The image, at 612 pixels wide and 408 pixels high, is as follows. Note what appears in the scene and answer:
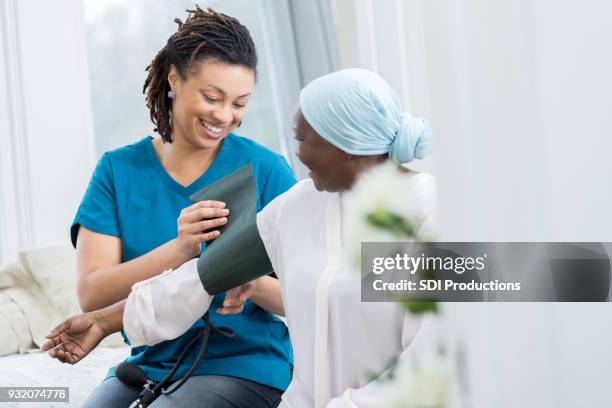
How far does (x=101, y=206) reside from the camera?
1.67 meters

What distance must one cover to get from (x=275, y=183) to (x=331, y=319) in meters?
0.57

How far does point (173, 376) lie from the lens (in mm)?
1513

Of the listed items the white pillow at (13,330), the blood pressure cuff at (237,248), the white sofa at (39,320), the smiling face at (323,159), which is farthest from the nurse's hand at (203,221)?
the white pillow at (13,330)

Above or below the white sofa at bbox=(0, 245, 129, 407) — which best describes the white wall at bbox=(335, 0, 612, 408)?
above

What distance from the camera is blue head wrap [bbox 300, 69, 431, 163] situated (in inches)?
42.7

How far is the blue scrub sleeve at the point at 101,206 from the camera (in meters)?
1.65

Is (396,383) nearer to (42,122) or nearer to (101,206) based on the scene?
(101,206)

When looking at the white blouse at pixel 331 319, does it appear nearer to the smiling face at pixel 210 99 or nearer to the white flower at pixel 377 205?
the white flower at pixel 377 205

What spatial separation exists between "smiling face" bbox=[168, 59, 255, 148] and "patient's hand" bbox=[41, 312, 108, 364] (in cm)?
43

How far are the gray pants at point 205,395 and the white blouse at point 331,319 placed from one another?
0.28 m

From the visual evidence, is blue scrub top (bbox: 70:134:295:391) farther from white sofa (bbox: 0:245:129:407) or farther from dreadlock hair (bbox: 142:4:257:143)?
white sofa (bbox: 0:245:129:407)

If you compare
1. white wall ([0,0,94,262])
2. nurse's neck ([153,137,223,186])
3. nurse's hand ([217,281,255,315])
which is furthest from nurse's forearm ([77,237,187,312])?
white wall ([0,0,94,262])

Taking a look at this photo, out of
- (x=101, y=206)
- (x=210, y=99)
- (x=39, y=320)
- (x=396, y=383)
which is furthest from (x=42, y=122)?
(x=396, y=383)

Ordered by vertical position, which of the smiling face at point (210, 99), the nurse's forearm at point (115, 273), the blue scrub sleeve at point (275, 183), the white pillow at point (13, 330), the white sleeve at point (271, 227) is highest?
the smiling face at point (210, 99)
